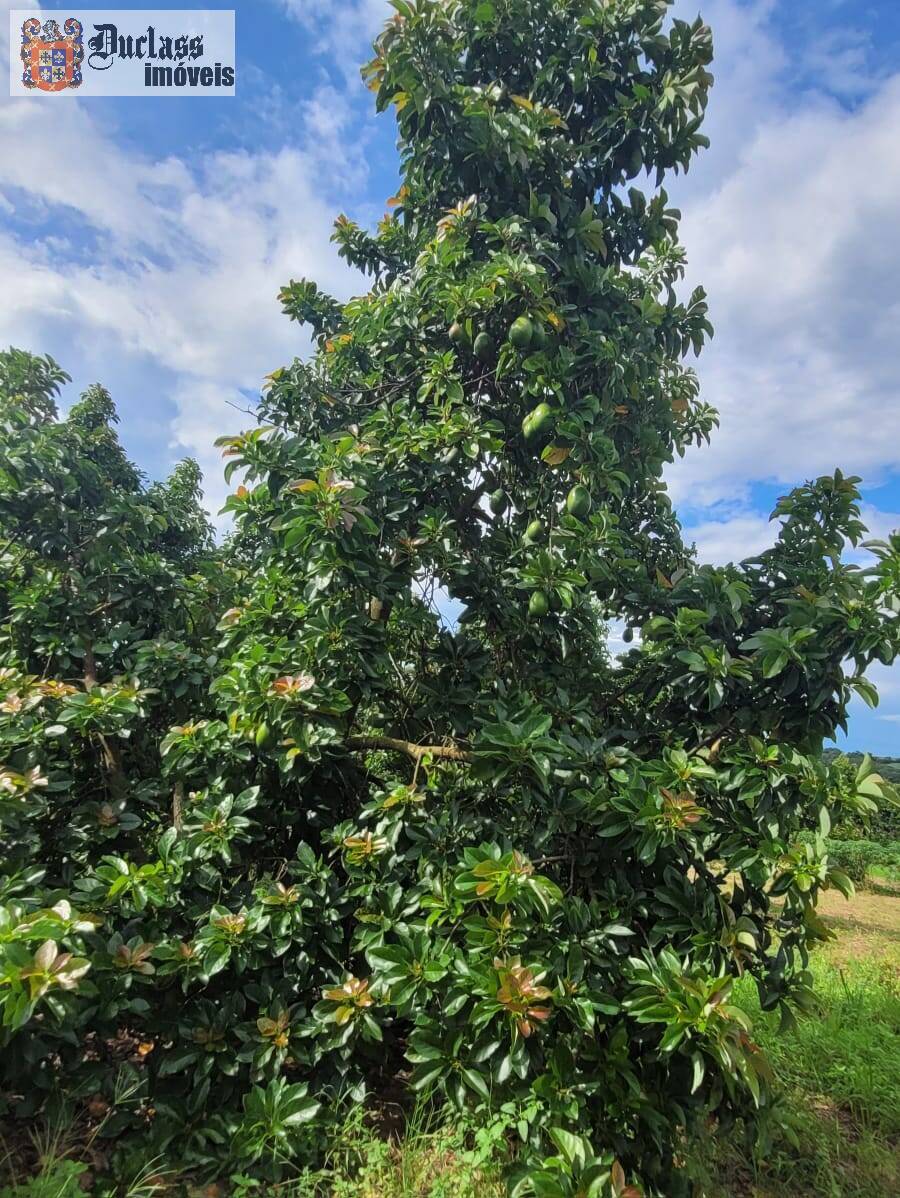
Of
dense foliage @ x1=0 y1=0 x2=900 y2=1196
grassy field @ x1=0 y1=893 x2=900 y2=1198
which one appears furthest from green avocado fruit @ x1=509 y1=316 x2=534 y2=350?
grassy field @ x1=0 y1=893 x2=900 y2=1198

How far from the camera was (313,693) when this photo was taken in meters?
1.91

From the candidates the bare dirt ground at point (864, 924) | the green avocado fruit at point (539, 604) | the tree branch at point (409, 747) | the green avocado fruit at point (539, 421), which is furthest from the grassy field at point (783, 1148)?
the green avocado fruit at point (539, 421)

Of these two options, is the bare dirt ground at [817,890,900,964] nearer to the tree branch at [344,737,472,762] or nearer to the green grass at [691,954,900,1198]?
the green grass at [691,954,900,1198]

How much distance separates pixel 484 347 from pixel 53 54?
2.68m

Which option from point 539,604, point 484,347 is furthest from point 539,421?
point 539,604

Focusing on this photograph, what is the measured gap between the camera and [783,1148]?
7.47 feet

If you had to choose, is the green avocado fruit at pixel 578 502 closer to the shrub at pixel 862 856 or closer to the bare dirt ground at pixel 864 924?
the bare dirt ground at pixel 864 924

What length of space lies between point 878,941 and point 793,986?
4317 mm

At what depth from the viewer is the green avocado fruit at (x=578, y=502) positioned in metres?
2.14

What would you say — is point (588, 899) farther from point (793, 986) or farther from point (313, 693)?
point (313, 693)

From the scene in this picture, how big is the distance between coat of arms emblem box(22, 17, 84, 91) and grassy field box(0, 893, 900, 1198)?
165 inches

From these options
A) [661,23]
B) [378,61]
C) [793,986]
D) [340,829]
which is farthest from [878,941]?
[378,61]

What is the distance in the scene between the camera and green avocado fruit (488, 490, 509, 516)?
2561mm

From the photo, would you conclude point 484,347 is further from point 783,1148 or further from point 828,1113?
point 828,1113
